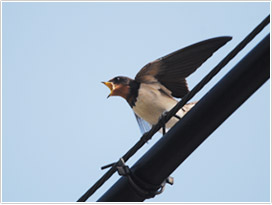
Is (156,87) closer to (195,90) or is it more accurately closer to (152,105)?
(152,105)

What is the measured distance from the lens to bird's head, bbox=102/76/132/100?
3.86 metres

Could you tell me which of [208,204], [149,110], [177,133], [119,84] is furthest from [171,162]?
[119,84]

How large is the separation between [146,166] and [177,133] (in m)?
0.20

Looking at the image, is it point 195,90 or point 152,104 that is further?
point 152,104

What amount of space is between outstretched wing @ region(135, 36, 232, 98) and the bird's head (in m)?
0.09

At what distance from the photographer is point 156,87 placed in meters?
3.71

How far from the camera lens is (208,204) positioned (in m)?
2.69

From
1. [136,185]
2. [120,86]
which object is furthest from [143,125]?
[136,185]

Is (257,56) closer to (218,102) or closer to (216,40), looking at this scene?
(218,102)

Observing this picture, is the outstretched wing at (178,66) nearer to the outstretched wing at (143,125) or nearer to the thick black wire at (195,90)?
the outstretched wing at (143,125)

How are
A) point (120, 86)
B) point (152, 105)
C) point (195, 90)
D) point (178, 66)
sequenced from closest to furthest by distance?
point (195, 90), point (178, 66), point (152, 105), point (120, 86)

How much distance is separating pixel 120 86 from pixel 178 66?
74 cm

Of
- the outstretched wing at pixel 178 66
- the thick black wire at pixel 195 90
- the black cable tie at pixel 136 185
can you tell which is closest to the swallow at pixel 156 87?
the outstretched wing at pixel 178 66

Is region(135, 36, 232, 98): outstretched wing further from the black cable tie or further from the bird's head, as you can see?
the black cable tie
